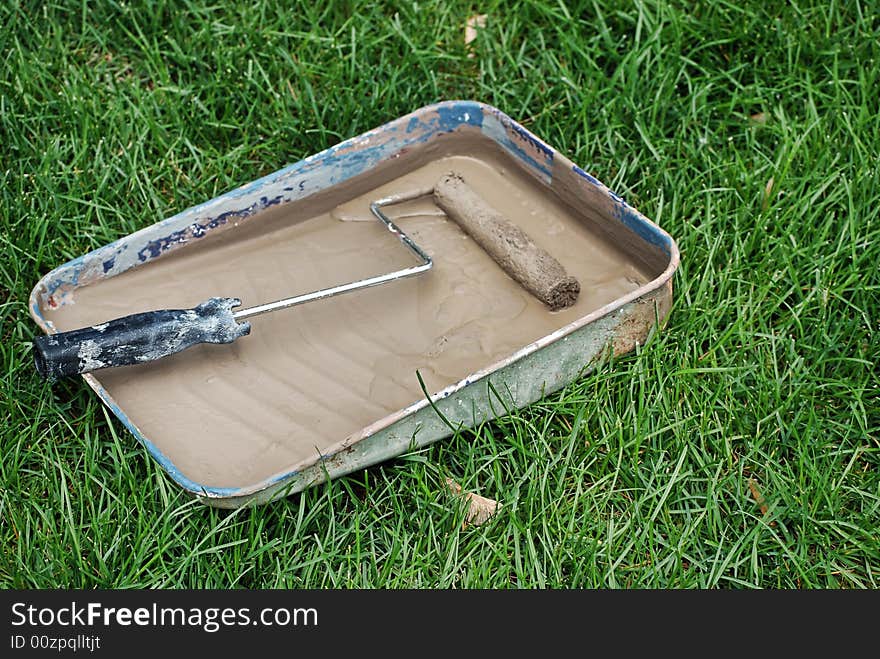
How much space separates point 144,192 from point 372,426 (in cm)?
112

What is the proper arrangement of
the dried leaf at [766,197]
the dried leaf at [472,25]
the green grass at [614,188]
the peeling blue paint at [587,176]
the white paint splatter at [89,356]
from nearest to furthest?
the green grass at [614,188]
the white paint splatter at [89,356]
the peeling blue paint at [587,176]
the dried leaf at [766,197]
the dried leaf at [472,25]

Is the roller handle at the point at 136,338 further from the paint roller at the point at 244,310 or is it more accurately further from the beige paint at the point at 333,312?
the beige paint at the point at 333,312

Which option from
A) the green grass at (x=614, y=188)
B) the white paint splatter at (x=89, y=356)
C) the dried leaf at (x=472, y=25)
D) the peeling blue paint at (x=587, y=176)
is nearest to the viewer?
the green grass at (x=614, y=188)

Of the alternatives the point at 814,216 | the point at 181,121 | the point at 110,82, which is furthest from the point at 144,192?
the point at 814,216

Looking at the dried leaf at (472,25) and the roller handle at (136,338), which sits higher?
the dried leaf at (472,25)

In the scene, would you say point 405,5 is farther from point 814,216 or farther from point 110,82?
point 814,216

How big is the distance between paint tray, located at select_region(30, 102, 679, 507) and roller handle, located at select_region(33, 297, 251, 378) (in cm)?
7

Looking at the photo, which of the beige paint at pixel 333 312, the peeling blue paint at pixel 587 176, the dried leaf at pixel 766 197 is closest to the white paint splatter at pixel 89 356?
the beige paint at pixel 333 312

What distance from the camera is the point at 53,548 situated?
1968 millimetres

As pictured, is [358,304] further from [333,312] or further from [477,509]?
[477,509]

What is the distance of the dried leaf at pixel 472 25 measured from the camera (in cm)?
311

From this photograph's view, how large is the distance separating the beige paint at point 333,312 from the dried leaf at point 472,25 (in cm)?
49

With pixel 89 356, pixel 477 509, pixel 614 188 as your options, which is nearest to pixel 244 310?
pixel 89 356

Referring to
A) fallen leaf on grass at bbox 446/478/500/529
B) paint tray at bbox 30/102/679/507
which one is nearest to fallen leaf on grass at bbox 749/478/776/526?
paint tray at bbox 30/102/679/507
